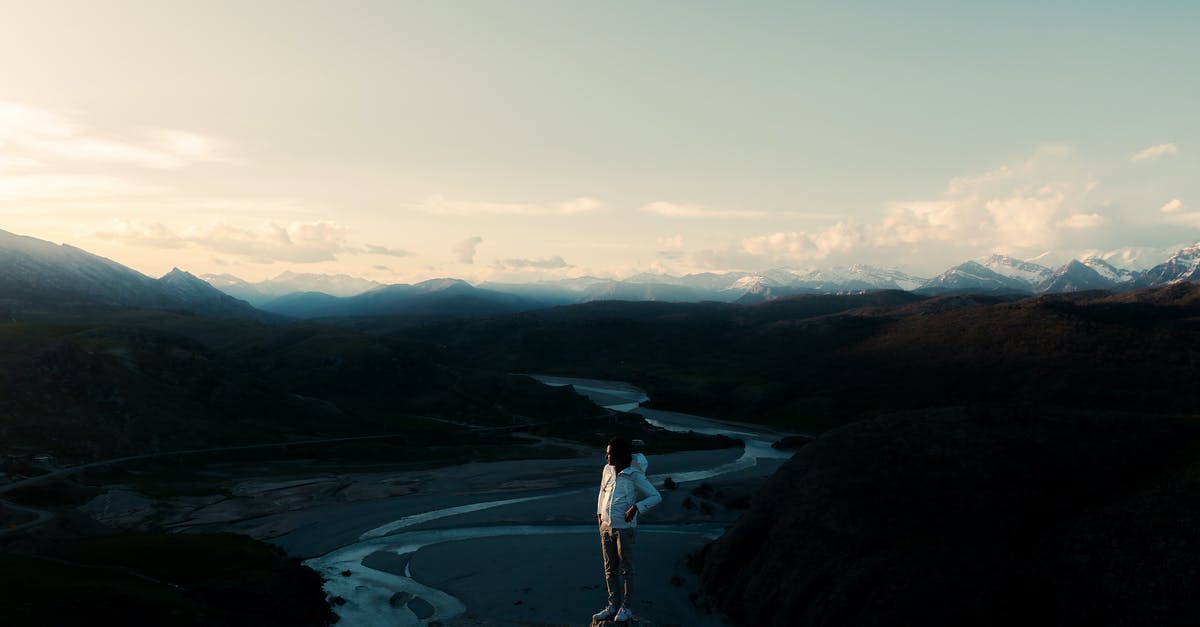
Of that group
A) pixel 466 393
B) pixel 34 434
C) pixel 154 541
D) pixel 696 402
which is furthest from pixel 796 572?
pixel 696 402

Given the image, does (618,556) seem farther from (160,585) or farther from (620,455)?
(160,585)

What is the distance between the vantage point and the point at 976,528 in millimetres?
40719

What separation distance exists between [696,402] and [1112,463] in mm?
149193

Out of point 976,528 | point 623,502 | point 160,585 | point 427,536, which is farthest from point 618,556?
point 427,536

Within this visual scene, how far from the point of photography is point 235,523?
75250mm

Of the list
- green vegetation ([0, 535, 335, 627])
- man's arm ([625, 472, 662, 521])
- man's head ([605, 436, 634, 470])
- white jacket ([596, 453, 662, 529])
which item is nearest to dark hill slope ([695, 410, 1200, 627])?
white jacket ([596, 453, 662, 529])

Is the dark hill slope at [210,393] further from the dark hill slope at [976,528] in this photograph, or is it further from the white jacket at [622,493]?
the white jacket at [622,493]

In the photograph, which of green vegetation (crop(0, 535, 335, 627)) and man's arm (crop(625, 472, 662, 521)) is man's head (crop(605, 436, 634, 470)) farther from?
green vegetation (crop(0, 535, 335, 627))

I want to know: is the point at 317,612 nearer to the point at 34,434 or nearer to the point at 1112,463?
the point at 1112,463

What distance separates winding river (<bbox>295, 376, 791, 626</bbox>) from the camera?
50188 mm

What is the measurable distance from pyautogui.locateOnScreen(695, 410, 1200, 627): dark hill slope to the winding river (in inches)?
692

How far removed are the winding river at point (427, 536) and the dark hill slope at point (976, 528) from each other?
1757 centimetres

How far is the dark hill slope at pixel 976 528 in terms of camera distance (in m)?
34.2

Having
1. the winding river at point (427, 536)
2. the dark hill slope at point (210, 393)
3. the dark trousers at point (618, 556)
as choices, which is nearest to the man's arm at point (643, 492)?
the dark trousers at point (618, 556)
